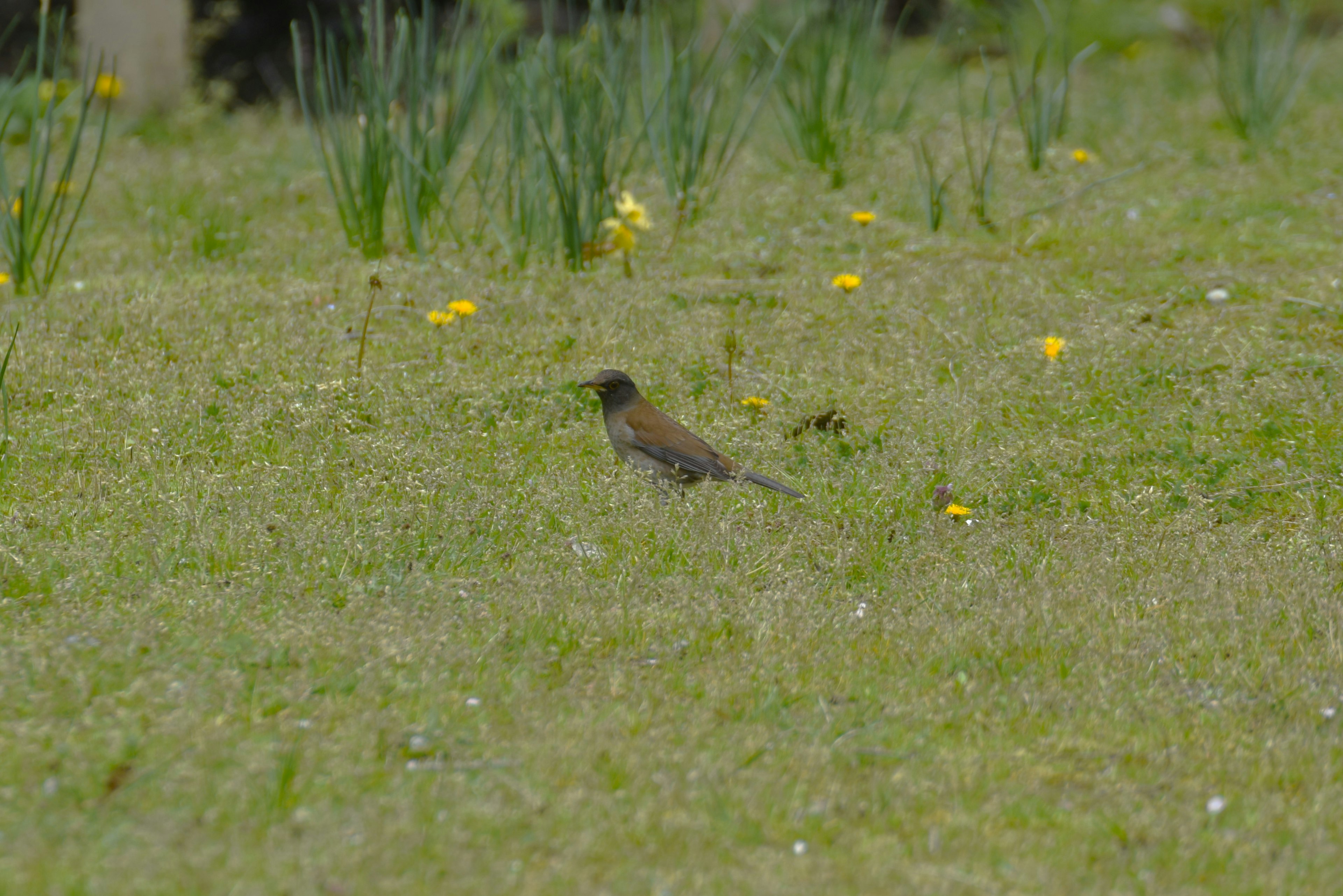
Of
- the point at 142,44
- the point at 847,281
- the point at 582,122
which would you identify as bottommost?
the point at 142,44

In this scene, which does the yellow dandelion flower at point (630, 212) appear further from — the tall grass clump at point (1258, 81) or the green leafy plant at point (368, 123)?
the tall grass clump at point (1258, 81)

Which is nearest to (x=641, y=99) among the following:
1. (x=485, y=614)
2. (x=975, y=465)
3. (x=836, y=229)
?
(x=836, y=229)

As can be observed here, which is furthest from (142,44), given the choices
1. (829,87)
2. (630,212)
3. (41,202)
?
(630,212)

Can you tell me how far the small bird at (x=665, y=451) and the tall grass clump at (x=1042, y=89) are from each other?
353 cm

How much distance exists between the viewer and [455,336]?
6227mm

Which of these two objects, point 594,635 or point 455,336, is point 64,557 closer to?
point 594,635

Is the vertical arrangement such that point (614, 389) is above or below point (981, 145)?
below

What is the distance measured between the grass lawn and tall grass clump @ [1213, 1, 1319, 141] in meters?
0.54

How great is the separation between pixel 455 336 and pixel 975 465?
232 centimetres

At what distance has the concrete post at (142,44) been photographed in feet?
32.3

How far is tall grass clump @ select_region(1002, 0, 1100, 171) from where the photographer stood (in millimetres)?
7957

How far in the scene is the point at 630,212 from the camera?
22.7 ft

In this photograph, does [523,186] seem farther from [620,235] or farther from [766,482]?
[766,482]

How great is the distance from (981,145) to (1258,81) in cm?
219
